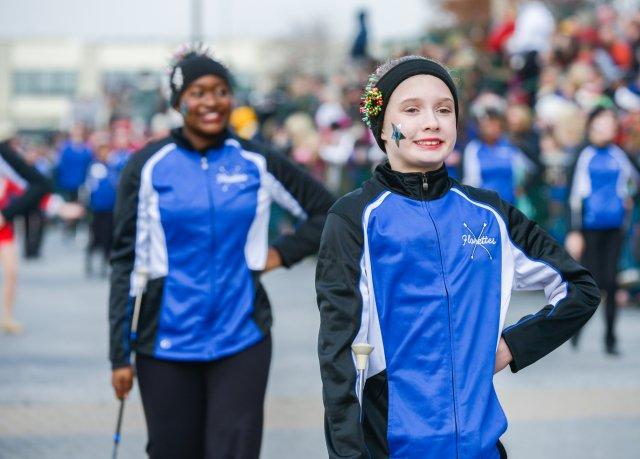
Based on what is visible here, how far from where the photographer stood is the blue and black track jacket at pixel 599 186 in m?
11.8

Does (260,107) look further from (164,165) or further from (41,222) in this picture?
(164,165)

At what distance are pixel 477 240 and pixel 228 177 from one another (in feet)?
6.18

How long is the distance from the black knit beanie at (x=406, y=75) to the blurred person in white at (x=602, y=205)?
7.86m

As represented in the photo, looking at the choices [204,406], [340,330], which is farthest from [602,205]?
[340,330]

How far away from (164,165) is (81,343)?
754 cm

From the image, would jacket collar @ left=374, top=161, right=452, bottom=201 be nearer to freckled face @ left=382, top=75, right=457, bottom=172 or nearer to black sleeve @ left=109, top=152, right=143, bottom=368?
freckled face @ left=382, top=75, right=457, bottom=172

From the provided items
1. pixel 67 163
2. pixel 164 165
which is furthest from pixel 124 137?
pixel 164 165

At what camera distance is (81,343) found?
41.9ft

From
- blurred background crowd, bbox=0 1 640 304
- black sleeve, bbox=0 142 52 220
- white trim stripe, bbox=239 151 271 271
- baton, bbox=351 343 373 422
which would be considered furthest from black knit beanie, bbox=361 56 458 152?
blurred background crowd, bbox=0 1 640 304

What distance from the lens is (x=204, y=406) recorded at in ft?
17.8

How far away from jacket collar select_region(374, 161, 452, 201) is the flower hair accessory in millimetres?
194

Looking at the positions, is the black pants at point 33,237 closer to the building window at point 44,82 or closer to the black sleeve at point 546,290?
the black sleeve at point 546,290

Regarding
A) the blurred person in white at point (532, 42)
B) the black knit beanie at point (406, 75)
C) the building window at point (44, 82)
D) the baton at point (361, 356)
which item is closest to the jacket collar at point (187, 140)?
the black knit beanie at point (406, 75)

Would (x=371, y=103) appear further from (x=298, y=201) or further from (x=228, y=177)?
(x=298, y=201)
